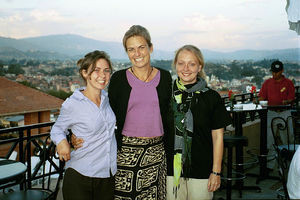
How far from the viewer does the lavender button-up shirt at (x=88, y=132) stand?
1.54 metres

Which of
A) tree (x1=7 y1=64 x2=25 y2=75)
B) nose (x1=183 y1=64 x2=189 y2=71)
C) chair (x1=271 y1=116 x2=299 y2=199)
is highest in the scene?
tree (x1=7 y1=64 x2=25 y2=75)

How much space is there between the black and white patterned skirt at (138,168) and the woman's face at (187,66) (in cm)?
41

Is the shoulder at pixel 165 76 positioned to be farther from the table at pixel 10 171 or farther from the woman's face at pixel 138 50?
the table at pixel 10 171

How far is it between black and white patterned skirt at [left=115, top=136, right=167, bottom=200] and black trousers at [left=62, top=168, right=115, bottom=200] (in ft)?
0.44

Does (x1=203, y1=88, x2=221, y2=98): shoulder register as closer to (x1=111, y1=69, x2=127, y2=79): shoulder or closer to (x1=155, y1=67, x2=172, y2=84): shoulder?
(x1=155, y1=67, x2=172, y2=84): shoulder

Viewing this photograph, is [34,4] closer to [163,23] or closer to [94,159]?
[163,23]

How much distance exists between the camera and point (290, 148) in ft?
10.2

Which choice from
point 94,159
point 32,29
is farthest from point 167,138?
point 32,29

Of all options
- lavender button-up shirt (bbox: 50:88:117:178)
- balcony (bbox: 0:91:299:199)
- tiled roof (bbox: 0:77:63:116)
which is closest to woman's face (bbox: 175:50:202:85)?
lavender button-up shirt (bbox: 50:88:117:178)

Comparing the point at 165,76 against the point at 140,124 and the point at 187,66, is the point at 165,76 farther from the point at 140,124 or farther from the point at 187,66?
the point at 140,124

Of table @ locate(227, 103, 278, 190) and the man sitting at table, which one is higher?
the man sitting at table

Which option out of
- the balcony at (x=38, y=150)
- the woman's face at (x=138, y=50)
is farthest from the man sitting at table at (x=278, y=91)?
the woman's face at (x=138, y=50)

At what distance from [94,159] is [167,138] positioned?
469 millimetres

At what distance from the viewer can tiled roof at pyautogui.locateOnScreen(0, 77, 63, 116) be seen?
43.8m
